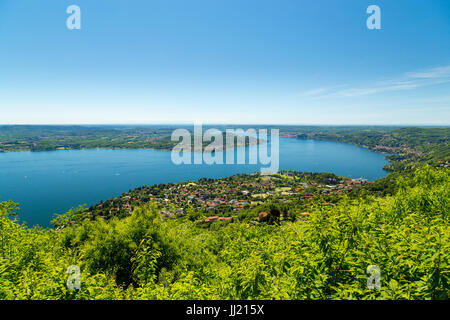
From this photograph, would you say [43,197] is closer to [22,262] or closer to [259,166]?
[22,262]

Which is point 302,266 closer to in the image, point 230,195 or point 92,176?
point 230,195

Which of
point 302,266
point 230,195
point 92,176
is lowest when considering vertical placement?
point 230,195

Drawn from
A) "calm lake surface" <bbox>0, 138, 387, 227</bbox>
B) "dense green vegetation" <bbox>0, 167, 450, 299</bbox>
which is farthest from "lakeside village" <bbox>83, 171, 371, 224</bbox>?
"dense green vegetation" <bbox>0, 167, 450, 299</bbox>

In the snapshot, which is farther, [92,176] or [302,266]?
[92,176]

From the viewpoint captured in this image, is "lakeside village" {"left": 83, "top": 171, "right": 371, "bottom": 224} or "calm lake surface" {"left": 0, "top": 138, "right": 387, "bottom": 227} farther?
"calm lake surface" {"left": 0, "top": 138, "right": 387, "bottom": 227}

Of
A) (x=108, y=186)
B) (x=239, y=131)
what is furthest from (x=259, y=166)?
(x=239, y=131)

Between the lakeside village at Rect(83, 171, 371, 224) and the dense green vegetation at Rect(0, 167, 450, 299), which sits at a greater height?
the dense green vegetation at Rect(0, 167, 450, 299)

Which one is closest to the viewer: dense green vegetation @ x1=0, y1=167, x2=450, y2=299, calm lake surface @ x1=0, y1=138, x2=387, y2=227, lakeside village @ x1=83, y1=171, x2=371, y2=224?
dense green vegetation @ x1=0, y1=167, x2=450, y2=299

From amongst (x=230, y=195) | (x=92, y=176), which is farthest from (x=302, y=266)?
(x=92, y=176)

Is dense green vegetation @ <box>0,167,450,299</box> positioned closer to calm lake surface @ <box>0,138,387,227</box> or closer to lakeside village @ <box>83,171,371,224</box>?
lakeside village @ <box>83,171,371,224</box>
